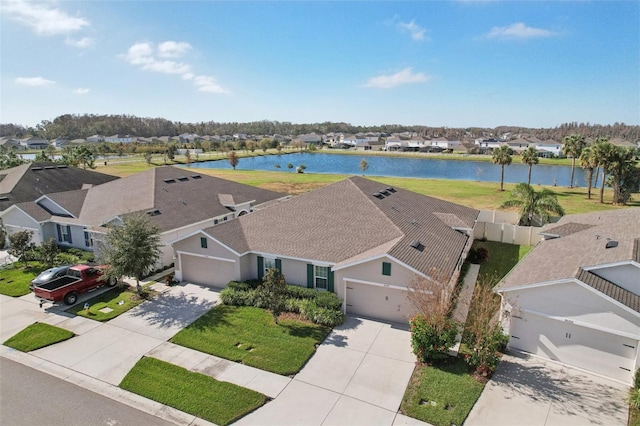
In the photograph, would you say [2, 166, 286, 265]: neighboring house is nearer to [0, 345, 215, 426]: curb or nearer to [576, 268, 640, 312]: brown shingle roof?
[0, 345, 215, 426]: curb

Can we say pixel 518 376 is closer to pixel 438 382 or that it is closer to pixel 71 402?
pixel 438 382

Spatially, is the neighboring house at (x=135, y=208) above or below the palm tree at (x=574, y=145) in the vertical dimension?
below

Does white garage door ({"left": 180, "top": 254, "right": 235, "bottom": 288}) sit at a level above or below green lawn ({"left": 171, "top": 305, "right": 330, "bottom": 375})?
above

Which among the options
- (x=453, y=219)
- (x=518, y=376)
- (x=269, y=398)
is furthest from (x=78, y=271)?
(x=453, y=219)

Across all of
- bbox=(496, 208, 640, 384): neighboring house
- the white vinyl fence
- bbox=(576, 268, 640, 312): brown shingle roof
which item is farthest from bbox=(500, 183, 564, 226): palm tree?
bbox=(576, 268, 640, 312): brown shingle roof

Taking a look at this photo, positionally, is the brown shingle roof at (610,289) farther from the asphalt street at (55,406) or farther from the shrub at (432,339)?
the asphalt street at (55,406)

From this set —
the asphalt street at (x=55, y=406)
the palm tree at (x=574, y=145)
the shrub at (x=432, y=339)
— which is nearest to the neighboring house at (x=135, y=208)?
the asphalt street at (x=55, y=406)

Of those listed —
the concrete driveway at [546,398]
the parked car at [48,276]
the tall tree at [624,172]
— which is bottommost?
the concrete driveway at [546,398]
